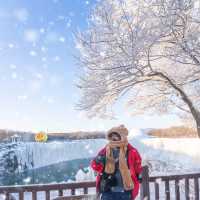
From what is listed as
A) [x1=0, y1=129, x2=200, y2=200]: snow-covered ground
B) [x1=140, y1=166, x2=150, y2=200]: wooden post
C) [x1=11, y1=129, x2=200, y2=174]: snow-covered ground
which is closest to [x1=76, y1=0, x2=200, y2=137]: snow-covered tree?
[x1=140, y1=166, x2=150, y2=200]: wooden post

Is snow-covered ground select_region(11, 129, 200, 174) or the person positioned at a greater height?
the person

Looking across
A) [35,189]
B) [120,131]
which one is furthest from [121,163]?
[35,189]

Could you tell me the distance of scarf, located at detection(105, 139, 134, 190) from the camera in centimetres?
421

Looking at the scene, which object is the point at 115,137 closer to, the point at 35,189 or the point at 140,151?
the point at 35,189

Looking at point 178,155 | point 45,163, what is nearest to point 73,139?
point 45,163

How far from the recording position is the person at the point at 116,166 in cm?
425

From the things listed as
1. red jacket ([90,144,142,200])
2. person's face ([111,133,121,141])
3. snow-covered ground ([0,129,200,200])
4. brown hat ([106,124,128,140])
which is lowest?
snow-covered ground ([0,129,200,200])

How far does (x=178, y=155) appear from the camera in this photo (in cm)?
2048

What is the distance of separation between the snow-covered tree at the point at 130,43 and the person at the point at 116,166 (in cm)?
492

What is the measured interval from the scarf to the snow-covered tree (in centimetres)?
495

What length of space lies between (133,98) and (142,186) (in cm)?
755

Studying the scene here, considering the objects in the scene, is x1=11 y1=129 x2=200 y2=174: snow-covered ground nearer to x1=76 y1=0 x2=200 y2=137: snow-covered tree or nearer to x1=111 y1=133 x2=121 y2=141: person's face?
x1=76 y1=0 x2=200 y2=137: snow-covered tree

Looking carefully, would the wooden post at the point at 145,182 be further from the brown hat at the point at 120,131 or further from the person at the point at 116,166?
the brown hat at the point at 120,131

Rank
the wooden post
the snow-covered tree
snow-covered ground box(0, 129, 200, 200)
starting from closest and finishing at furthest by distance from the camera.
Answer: the wooden post
the snow-covered tree
snow-covered ground box(0, 129, 200, 200)
